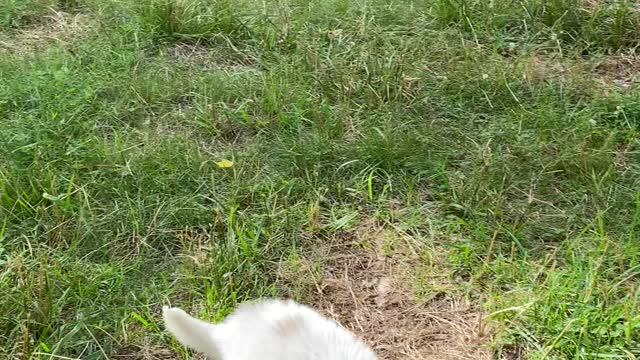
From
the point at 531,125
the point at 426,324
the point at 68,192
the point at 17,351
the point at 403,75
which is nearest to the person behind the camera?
the point at 17,351

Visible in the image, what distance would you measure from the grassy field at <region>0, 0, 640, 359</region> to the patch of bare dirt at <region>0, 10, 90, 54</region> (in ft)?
0.04

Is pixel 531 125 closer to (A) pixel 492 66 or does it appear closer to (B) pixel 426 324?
(A) pixel 492 66

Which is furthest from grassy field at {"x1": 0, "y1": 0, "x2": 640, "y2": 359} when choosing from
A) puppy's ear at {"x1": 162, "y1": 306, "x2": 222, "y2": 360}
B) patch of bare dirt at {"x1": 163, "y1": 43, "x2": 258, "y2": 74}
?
puppy's ear at {"x1": 162, "y1": 306, "x2": 222, "y2": 360}

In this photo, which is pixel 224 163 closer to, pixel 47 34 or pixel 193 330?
pixel 193 330

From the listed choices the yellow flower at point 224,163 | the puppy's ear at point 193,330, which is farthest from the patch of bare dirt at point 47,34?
the puppy's ear at point 193,330

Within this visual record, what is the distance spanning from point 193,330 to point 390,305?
30.9 inches

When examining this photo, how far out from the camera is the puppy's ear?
5.94 feet

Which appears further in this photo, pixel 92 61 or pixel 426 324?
pixel 92 61

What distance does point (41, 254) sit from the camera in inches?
93.7

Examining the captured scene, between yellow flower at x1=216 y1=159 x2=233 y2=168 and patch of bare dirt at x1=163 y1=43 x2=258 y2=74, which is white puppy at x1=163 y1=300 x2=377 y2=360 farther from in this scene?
patch of bare dirt at x1=163 y1=43 x2=258 y2=74

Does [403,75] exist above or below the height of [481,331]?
above

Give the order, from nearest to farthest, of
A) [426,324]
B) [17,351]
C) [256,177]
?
[17,351] → [426,324] → [256,177]

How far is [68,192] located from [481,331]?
1.48 m

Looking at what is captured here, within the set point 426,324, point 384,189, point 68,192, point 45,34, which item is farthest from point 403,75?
point 45,34
